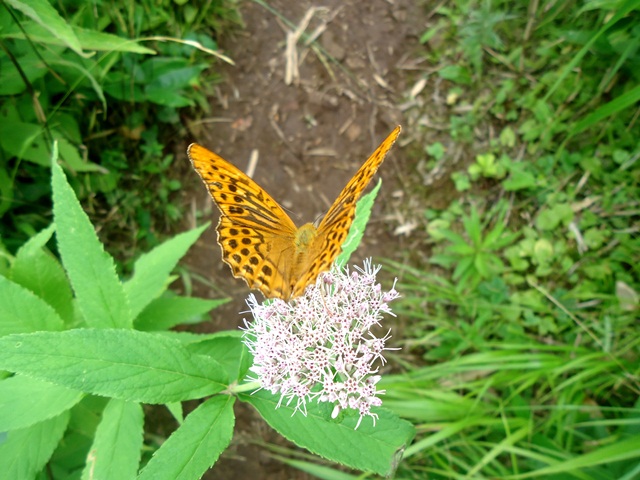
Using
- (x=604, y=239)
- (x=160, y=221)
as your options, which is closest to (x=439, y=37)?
(x=604, y=239)

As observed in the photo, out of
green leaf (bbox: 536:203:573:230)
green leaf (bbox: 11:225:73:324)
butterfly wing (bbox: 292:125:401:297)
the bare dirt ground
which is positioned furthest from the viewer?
the bare dirt ground

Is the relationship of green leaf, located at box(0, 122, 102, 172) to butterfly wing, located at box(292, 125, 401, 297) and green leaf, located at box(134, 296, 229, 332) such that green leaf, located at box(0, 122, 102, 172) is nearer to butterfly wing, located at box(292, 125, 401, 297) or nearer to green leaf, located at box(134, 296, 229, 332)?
green leaf, located at box(134, 296, 229, 332)

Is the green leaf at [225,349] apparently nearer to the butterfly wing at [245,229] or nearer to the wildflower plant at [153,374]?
the wildflower plant at [153,374]

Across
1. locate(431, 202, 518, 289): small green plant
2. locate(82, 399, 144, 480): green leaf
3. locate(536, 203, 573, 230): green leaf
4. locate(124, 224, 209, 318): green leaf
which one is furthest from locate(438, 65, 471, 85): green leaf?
locate(82, 399, 144, 480): green leaf

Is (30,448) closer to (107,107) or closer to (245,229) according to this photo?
(245,229)

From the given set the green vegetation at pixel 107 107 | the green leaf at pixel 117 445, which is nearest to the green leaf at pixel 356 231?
the green leaf at pixel 117 445

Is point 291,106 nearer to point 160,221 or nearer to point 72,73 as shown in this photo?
point 160,221
